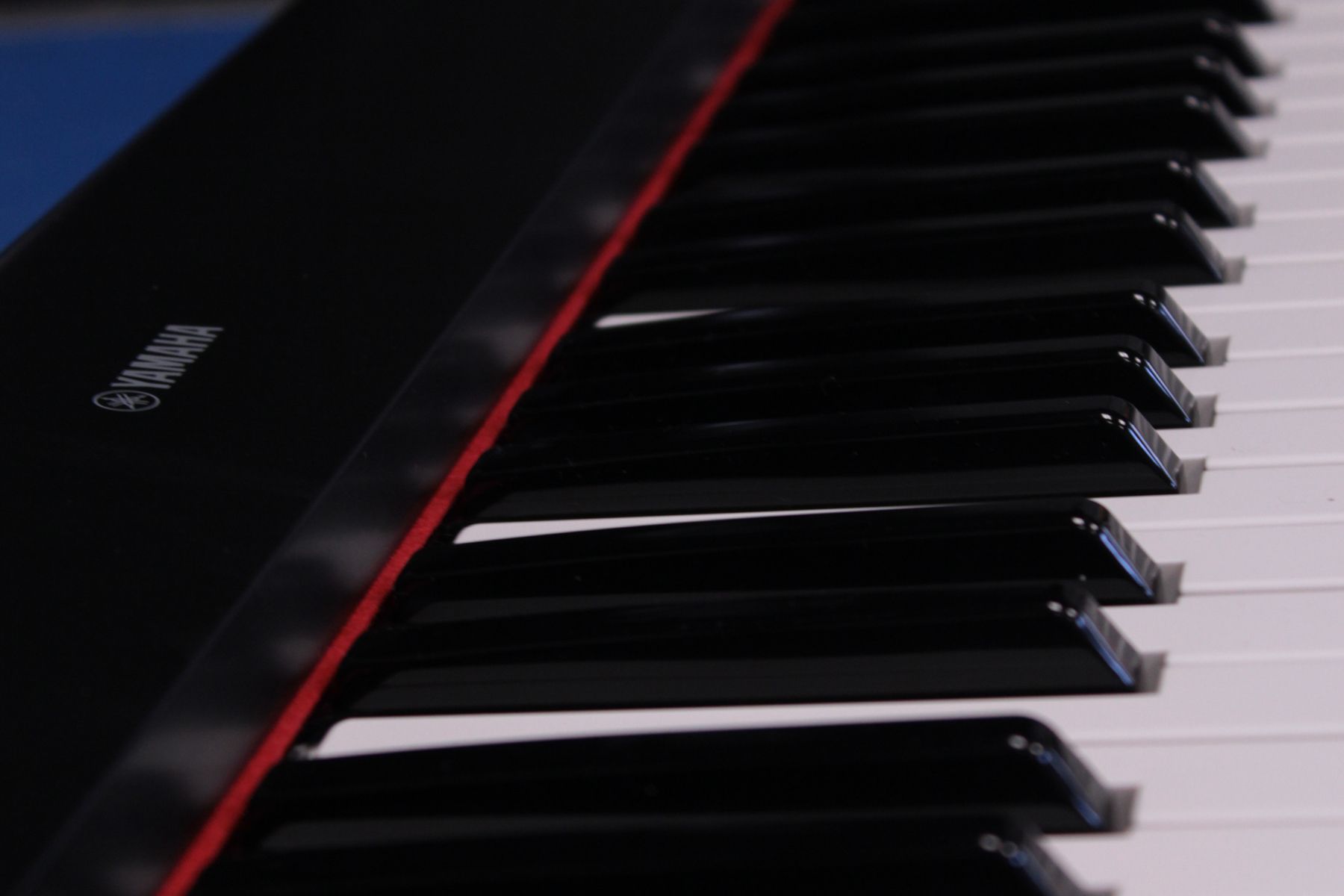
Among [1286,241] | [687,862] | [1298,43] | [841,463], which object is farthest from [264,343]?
[1298,43]

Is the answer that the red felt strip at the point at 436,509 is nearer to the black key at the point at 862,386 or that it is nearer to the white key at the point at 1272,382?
the black key at the point at 862,386

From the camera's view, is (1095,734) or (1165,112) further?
(1165,112)

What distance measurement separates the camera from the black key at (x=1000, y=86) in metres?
1.59

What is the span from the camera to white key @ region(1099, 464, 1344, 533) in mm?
1021

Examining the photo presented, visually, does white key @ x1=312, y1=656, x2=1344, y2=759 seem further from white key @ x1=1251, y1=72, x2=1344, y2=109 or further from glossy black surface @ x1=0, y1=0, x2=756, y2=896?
white key @ x1=1251, y1=72, x2=1344, y2=109

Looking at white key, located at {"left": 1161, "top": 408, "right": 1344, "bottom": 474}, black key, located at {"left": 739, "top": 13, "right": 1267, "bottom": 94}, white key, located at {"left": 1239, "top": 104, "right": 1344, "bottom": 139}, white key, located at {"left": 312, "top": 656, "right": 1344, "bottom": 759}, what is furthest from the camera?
black key, located at {"left": 739, "top": 13, "right": 1267, "bottom": 94}

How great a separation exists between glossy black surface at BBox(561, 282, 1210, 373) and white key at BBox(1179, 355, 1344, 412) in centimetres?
2

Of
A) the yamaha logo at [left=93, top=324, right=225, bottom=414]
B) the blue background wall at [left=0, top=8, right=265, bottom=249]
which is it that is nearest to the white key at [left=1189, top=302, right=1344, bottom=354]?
the yamaha logo at [left=93, top=324, right=225, bottom=414]

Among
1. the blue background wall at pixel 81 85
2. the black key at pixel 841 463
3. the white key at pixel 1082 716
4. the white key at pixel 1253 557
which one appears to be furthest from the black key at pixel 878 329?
the blue background wall at pixel 81 85

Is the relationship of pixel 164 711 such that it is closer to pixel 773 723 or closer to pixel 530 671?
pixel 530 671

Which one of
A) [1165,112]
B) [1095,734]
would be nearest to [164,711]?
[1095,734]

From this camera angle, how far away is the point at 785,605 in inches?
37.8

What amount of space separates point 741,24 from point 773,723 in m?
1.08

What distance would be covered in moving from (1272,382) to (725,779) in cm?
53
